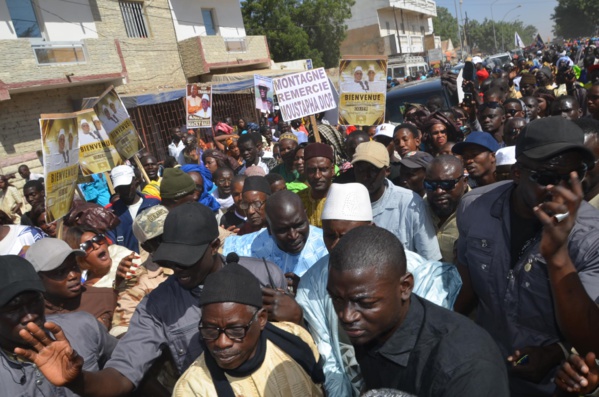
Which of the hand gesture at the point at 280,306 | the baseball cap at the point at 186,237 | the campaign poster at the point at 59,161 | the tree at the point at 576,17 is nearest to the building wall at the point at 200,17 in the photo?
the campaign poster at the point at 59,161

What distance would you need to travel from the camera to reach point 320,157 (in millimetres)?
3869

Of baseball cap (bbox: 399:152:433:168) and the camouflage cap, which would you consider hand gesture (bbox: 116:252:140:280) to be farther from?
baseball cap (bbox: 399:152:433:168)

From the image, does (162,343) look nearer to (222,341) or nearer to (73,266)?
(222,341)

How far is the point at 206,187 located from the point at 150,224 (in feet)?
9.88

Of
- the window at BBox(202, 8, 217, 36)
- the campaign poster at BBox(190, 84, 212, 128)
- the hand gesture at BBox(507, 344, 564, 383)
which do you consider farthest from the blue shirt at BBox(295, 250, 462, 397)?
the window at BBox(202, 8, 217, 36)

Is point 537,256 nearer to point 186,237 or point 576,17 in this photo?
point 186,237

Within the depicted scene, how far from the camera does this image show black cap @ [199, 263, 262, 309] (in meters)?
1.86

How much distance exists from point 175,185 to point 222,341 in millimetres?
2350

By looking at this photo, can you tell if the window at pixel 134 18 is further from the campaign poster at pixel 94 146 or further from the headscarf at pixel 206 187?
the headscarf at pixel 206 187

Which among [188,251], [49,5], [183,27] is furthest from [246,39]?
[188,251]

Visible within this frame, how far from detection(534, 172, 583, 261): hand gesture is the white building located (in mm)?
46685

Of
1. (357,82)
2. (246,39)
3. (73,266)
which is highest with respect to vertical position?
(246,39)

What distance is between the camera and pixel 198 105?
330 inches

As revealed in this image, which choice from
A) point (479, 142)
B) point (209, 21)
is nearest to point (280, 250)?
point (479, 142)
